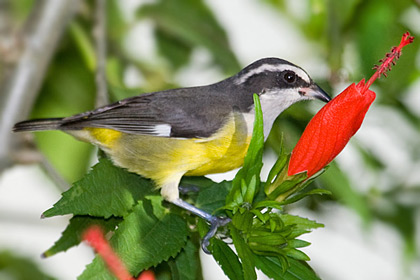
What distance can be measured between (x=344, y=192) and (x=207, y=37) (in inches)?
36.8

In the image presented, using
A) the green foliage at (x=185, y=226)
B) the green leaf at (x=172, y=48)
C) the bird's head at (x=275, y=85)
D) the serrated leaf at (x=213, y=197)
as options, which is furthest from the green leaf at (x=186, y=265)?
the green leaf at (x=172, y=48)

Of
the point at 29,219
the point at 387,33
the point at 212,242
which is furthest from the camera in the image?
the point at 29,219

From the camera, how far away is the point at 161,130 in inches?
79.1

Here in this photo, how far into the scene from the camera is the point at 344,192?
205cm

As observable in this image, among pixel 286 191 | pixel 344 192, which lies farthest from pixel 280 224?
pixel 344 192

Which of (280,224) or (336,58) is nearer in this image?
(280,224)

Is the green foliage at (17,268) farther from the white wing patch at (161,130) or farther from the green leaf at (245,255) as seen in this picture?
the green leaf at (245,255)

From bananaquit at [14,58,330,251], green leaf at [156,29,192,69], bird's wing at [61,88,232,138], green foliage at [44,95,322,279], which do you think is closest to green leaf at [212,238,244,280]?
green foliage at [44,95,322,279]

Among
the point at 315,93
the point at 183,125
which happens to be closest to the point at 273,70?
the point at 315,93

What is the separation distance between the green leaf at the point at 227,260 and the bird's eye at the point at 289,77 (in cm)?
Answer: 72

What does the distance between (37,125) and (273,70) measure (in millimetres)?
731

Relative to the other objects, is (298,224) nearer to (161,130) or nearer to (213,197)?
(213,197)

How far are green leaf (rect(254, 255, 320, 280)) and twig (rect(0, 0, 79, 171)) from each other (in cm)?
115

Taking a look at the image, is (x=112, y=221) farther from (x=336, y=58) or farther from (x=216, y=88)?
(x=336, y=58)
